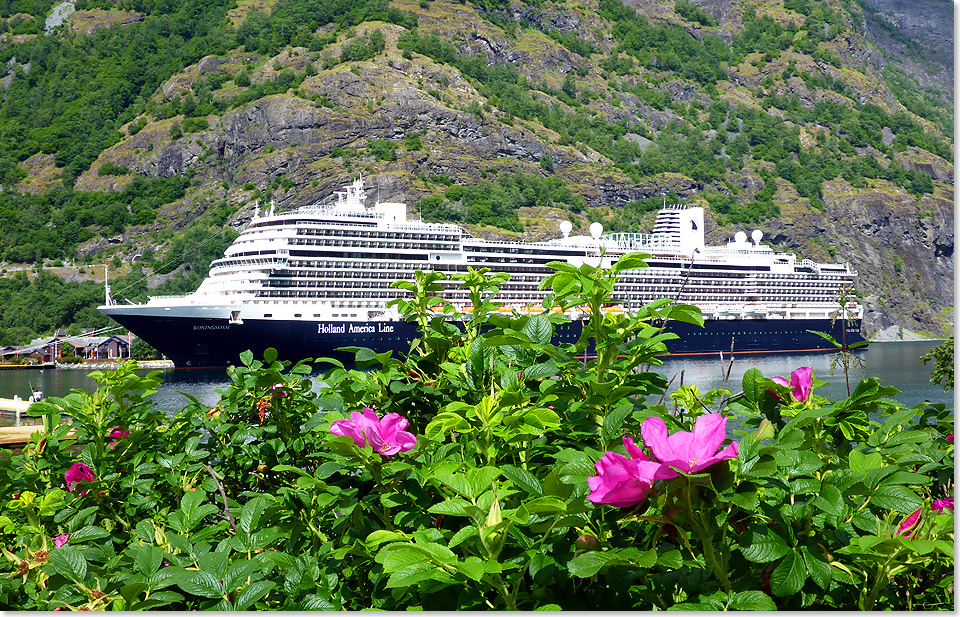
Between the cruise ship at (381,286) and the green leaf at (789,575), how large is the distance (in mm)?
20454

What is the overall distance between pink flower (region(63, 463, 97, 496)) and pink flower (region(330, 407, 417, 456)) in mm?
775

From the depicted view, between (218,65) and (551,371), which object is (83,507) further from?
(218,65)

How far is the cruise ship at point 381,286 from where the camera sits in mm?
27078

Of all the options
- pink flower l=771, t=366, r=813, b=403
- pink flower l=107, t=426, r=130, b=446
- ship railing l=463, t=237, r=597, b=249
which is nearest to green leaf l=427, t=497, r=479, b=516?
pink flower l=771, t=366, r=813, b=403

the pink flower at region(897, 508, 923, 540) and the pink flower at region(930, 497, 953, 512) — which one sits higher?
the pink flower at region(897, 508, 923, 540)

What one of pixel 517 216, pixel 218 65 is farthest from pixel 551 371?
pixel 218 65

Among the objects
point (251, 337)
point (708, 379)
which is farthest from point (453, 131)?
point (708, 379)

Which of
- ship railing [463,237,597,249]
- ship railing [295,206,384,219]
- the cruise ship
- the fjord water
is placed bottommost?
the fjord water

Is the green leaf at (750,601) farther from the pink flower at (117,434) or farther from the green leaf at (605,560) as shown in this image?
the pink flower at (117,434)

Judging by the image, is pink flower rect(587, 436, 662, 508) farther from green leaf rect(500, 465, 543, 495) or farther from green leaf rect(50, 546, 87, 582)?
green leaf rect(50, 546, 87, 582)

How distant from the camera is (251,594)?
98 centimetres

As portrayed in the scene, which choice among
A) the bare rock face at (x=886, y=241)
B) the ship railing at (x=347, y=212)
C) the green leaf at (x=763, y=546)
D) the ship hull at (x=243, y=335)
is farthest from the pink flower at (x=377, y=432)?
the bare rock face at (x=886, y=241)

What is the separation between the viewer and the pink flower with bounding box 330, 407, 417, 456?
3.34ft

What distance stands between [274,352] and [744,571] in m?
1.00
